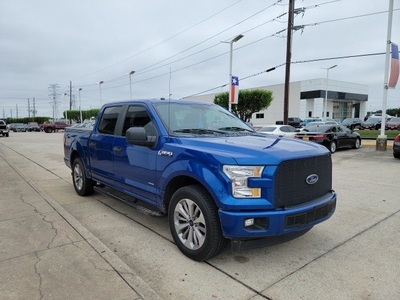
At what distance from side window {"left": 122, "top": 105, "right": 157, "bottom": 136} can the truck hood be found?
636mm

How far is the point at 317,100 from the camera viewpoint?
55.7 m

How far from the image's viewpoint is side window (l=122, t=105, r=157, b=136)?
4.14m

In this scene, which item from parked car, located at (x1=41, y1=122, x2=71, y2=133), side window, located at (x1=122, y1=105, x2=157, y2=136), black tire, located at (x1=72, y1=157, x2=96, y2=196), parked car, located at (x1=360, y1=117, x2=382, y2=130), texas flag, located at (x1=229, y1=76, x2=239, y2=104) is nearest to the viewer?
side window, located at (x1=122, y1=105, x2=157, y2=136)

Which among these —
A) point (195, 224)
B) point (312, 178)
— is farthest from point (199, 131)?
point (312, 178)

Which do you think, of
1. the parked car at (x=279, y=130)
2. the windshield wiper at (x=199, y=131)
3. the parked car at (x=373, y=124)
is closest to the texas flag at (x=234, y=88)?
the parked car at (x=279, y=130)

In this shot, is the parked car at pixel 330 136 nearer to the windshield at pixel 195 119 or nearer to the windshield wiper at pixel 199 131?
the windshield at pixel 195 119

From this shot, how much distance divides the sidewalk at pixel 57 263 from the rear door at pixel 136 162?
2.79ft

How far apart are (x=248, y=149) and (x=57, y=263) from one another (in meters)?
2.43

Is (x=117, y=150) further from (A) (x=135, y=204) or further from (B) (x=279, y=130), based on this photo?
(B) (x=279, y=130)

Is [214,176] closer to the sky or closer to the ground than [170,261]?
closer to the sky

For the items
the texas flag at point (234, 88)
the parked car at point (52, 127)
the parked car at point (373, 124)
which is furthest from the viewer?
the parked car at point (52, 127)

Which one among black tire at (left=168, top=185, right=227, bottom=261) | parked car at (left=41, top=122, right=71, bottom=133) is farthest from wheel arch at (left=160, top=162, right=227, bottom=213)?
parked car at (left=41, top=122, right=71, bottom=133)

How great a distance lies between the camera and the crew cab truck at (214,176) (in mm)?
2969

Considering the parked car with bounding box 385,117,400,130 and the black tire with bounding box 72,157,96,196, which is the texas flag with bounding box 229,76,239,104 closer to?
the black tire with bounding box 72,157,96,196
